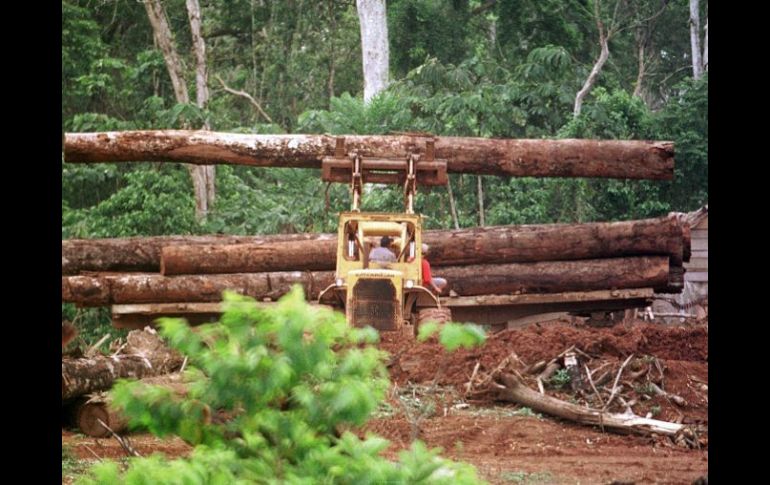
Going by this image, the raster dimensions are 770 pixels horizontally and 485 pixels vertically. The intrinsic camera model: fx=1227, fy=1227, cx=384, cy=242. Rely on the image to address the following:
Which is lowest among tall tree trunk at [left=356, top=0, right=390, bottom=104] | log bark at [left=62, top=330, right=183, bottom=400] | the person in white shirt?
log bark at [left=62, top=330, right=183, bottom=400]

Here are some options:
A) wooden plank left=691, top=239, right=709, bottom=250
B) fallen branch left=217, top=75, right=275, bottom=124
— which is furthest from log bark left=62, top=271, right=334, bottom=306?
fallen branch left=217, top=75, right=275, bottom=124

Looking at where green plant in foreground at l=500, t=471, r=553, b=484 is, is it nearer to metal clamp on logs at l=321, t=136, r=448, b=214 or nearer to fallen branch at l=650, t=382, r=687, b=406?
fallen branch at l=650, t=382, r=687, b=406

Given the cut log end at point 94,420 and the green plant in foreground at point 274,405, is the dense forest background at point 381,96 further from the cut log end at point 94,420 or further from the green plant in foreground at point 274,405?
the green plant in foreground at point 274,405

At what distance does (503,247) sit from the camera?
63.6ft

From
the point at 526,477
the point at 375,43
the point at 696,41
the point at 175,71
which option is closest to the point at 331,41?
the point at 375,43

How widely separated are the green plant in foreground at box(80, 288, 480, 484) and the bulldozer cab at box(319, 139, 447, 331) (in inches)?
409

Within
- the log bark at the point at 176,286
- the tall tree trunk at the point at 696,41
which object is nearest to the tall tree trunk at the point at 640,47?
the tall tree trunk at the point at 696,41

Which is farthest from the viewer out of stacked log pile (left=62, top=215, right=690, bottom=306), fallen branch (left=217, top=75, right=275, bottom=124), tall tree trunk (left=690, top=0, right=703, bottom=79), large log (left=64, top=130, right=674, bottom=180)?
tall tree trunk (left=690, top=0, right=703, bottom=79)

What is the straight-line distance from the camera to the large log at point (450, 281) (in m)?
18.6

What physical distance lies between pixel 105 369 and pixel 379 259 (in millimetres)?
6076

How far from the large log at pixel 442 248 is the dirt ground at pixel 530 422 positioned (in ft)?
10.4

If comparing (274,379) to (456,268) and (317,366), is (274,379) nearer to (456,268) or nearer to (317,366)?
(317,366)

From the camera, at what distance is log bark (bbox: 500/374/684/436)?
1110cm
